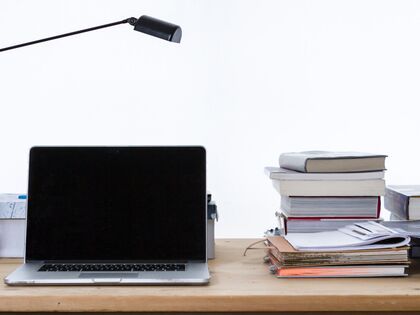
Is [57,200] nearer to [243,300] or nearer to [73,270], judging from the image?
[73,270]

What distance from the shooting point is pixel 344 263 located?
1.09m

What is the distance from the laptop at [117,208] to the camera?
1160 mm

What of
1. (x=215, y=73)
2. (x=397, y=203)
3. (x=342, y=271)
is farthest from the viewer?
(x=215, y=73)

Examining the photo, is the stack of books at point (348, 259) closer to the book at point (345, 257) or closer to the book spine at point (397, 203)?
the book at point (345, 257)

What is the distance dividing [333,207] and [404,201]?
6.2 inches

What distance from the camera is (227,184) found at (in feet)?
6.53

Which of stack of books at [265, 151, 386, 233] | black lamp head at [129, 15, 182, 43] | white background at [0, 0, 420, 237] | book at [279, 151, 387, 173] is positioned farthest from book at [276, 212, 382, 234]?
white background at [0, 0, 420, 237]

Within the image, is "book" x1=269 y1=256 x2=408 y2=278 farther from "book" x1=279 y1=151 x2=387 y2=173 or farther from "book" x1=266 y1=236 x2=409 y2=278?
"book" x1=279 y1=151 x2=387 y2=173

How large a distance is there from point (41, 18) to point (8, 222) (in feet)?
3.06

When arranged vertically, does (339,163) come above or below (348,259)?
above

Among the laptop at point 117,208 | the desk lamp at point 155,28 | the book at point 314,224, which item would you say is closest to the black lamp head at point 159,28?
the desk lamp at point 155,28

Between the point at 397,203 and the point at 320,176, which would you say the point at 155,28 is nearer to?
the point at 320,176

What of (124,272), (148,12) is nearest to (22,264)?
(124,272)

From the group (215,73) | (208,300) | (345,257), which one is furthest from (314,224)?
(215,73)
